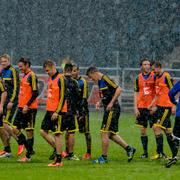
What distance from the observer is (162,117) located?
56.1ft

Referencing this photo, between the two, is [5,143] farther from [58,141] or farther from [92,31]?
[92,31]

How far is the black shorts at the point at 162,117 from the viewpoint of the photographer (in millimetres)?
17005

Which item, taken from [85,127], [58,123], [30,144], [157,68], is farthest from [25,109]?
[157,68]

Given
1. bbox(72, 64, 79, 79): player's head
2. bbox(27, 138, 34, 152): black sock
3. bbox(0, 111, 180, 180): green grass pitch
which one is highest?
bbox(72, 64, 79, 79): player's head

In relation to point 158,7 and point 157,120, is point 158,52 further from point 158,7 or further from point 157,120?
point 157,120

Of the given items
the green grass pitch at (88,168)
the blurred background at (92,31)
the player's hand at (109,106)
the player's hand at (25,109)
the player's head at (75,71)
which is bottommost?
the green grass pitch at (88,168)

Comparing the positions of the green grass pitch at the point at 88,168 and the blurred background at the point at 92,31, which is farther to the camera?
the blurred background at the point at 92,31

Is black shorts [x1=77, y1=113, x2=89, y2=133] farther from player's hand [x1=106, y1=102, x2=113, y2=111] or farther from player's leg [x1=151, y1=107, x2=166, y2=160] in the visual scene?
player's leg [x1=151, y1=107, x2=166, y2=160]

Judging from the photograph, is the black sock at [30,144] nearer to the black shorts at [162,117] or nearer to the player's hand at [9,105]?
the player's hand at [9,105]

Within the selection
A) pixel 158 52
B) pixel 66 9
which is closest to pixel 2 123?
pixel 158 52

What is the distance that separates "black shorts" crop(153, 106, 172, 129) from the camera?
17.0 m

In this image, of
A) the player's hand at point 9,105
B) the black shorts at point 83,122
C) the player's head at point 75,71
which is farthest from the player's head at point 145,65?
the player's hand at point 9,105

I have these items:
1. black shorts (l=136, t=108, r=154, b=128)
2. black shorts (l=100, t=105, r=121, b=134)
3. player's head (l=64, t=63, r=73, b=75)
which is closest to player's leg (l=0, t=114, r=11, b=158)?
player's head (l=64, t=63, r=73, b=75)

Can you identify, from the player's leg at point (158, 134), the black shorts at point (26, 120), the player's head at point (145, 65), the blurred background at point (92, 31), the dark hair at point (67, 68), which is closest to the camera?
the dark hair at point (67, 68)
